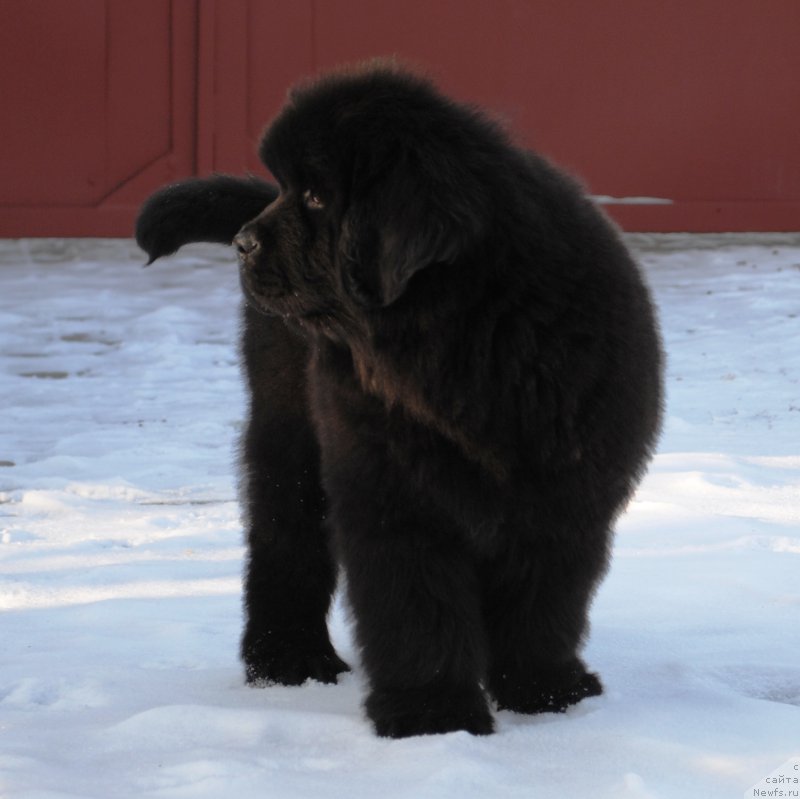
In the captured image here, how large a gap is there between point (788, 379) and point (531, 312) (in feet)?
16.1

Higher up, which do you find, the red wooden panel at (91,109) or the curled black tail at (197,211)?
the curled black tail at (197,211)

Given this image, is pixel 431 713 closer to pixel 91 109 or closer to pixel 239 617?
pixel 239 617

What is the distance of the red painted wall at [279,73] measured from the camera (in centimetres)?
892

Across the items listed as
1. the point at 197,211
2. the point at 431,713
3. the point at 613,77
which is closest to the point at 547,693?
the point at 431,713

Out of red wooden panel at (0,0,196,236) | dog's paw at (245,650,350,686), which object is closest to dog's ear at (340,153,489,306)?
dog's paw at (245,650,350,686)

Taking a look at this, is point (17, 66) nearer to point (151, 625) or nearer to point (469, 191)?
point (151, 625)

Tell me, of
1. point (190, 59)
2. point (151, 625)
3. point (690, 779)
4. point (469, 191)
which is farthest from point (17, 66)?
point (690, 779)

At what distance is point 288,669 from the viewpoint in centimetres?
300

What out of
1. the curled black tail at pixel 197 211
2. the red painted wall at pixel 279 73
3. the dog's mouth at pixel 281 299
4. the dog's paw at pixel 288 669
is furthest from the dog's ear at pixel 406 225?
the red painted wall at pixel 279 73

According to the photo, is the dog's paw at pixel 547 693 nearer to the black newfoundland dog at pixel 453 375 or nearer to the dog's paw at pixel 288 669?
the black newfoundland dog at pixel 453 375

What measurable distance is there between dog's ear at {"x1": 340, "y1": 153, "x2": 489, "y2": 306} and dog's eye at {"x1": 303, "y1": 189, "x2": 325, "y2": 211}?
9 cm

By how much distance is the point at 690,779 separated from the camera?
7.11 ft

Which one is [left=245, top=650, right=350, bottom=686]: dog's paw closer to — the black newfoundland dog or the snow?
the snow

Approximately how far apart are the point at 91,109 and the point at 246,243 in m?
6.82
